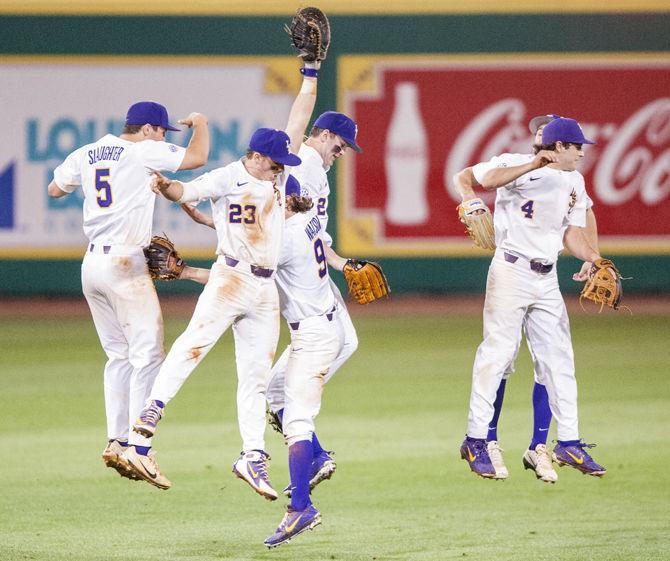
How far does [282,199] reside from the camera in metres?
7.70

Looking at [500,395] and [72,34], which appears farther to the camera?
[72,34]

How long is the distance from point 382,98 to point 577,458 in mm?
10594

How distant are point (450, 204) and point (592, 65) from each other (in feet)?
8.77

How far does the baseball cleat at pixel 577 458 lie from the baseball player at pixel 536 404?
0.34 feet

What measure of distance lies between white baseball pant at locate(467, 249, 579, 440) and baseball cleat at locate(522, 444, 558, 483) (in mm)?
185

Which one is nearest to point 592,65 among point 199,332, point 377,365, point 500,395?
point 377,365

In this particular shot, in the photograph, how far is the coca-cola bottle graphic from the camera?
59.9ft

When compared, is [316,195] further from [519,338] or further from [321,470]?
[321,470]

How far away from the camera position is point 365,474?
10.4m

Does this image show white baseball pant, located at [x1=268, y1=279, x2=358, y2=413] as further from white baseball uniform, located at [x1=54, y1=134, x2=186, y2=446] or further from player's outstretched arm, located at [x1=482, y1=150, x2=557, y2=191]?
player's outstretched arm, located at [x1=482, y1=150, x2=557, y2=191]

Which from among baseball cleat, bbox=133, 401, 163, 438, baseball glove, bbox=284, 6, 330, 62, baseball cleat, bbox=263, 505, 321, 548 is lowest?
baseball cleat, bbox=263, 505, 321, 548

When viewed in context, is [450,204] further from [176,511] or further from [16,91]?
[176,511]

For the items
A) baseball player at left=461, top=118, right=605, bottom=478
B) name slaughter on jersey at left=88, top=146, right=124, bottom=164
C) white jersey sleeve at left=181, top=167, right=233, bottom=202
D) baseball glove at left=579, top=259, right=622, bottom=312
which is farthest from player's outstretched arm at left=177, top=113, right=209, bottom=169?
baseball glove at left=579, top=259, right=622, bottom=312

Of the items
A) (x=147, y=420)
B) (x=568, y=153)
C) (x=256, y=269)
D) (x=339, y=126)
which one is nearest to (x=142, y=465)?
(x=147, y=420)
